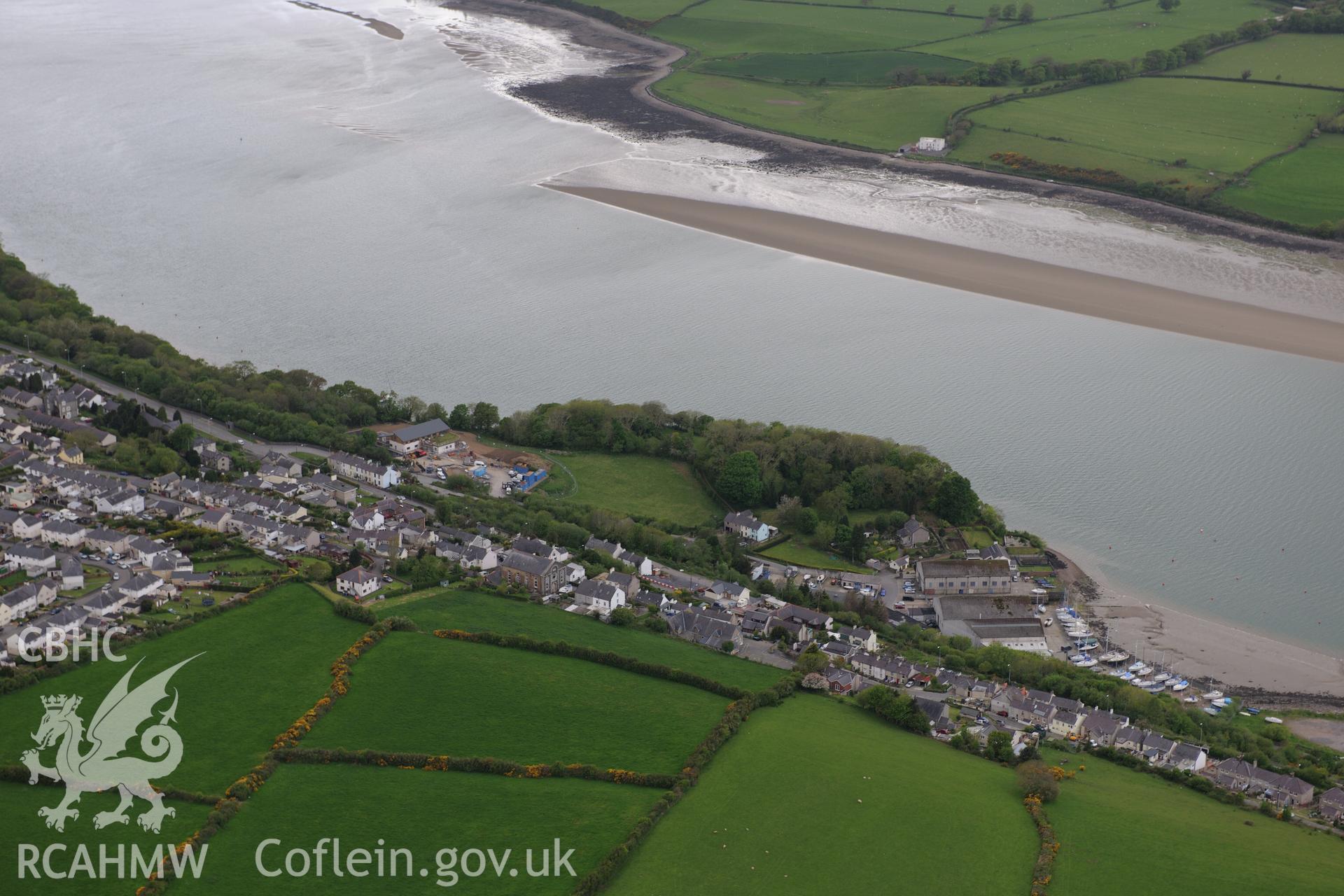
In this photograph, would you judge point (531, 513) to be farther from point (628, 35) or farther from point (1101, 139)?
point (628, 35)

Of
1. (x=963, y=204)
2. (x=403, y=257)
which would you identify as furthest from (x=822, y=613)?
(x=963, y=204)

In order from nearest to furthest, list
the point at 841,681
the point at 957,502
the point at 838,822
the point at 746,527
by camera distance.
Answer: the point at 838,822 → the point at 841,681 → the point at 957,502 → the point at 746,527

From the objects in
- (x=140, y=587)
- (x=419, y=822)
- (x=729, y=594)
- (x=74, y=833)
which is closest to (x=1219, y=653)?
(x=729, y=594)

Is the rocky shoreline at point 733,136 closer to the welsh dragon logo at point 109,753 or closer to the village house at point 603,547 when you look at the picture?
the village house at point 603,547

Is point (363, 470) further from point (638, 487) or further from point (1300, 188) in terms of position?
point (1300, 188)

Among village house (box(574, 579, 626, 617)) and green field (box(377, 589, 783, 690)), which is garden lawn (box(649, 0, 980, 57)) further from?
green field (box(377, 589, 783, 690))
